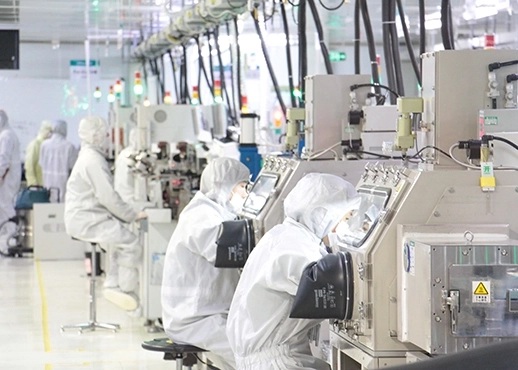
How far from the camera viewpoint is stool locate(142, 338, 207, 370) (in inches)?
175

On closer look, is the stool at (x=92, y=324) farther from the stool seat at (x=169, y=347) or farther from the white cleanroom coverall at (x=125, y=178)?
the stool seat at (x=169, y=347)

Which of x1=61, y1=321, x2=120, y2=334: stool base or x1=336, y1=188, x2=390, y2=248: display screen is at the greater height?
x1=336, y1=188, x2=390, y2=248: display screen

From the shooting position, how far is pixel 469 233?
9.64 feet

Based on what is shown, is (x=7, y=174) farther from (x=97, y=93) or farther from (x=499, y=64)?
(x=499, y=64)

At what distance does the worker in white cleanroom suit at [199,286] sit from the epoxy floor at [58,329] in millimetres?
1484

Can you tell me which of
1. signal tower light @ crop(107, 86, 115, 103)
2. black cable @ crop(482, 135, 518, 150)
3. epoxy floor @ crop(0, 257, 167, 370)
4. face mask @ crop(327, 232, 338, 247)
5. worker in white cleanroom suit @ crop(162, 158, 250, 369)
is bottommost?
epoxy floor @ crop(0, 257, 167, 370)

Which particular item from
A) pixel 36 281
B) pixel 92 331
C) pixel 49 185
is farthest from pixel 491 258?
pixel 49 185

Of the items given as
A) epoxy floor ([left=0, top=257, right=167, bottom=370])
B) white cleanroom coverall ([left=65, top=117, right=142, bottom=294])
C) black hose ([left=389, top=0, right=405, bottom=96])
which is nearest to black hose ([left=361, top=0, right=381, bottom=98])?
black hose ([left=389, top=0, right=405, bottom=96])

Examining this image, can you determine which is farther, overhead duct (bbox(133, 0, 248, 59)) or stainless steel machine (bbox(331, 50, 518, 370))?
overhead duct (bbox(133, 0, 248, 59))

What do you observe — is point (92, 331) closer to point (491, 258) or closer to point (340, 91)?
point (340, 91)

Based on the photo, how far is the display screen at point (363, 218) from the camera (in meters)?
3.19

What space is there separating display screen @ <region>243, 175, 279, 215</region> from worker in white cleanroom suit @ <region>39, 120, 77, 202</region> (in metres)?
7.46

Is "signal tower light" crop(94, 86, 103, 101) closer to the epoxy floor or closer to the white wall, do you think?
the white wall

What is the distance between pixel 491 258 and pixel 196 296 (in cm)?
220
